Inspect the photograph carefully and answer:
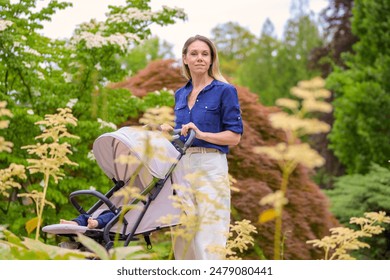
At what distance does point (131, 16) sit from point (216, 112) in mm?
2804

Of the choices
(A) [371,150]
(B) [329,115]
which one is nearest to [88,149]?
(A) [371,150]

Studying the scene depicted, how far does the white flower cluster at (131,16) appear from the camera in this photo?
662 cm

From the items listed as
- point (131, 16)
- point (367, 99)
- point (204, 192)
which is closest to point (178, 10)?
point (131, 16)

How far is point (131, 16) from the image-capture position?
6.62m

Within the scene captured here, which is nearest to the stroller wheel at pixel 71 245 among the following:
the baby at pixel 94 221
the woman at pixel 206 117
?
the baby at pixel 94 221

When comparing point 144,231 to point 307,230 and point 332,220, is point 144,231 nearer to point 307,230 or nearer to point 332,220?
point 307,230

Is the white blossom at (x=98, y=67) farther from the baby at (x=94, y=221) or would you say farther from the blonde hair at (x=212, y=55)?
the baby at (x=94, y=221)

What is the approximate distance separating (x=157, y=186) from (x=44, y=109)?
298cm

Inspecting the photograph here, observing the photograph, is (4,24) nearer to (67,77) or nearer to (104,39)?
(104,39)

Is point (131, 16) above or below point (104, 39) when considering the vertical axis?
above

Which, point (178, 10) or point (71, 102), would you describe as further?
point (178, 10)

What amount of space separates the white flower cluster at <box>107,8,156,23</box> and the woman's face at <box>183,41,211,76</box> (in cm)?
Result: 254

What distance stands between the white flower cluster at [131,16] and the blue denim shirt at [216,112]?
2663 millimetres

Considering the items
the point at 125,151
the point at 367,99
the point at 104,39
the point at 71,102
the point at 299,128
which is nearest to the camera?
the point at 299,128
